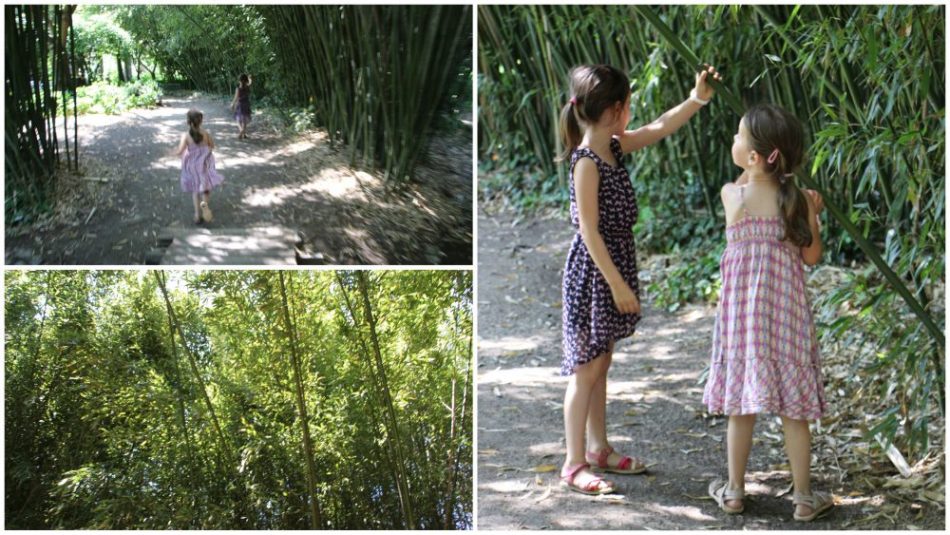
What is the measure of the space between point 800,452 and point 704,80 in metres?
0.92

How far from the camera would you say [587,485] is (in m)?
2.54

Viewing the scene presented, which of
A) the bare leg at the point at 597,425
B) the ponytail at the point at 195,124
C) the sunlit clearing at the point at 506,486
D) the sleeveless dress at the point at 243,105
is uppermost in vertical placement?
the sleeveless dress at the point at 243,105

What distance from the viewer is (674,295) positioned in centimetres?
456

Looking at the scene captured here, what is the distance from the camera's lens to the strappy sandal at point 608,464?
2.70 metres

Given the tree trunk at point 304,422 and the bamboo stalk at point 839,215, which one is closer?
the tree trunk at point 304,422

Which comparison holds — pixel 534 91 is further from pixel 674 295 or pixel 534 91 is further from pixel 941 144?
pixel 941 144

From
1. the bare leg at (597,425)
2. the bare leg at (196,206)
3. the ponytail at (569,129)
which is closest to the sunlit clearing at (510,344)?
the bare leg at (597,425)

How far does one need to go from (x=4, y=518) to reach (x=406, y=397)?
782 mm

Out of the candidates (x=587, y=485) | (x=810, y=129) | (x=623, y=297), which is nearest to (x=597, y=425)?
(x=587, y=485)

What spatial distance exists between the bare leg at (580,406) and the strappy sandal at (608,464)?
118 millimetres

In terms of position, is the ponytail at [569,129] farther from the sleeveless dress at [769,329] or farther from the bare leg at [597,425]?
the bare leg at [597,425]

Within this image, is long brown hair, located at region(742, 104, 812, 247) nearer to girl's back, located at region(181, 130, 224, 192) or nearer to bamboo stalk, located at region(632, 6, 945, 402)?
bamboo stalk, located at region(632, 6, 945, 402)

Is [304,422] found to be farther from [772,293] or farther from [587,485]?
[772,293]

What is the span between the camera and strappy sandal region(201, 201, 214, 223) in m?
1.75
